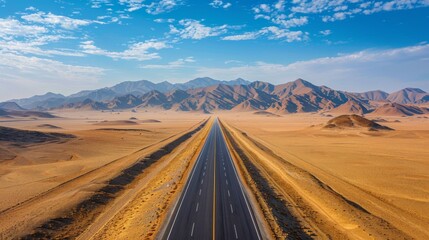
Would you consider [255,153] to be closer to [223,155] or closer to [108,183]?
[223,155]

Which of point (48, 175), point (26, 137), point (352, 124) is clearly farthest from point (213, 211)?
point (352, 124)

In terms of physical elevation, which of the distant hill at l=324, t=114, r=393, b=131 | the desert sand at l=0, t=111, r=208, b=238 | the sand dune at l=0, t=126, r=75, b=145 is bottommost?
the desert sand at l=0, t=111, r=208, b=238

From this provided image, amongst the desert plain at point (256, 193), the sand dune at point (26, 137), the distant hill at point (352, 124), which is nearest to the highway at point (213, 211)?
the desert plain at point (256, 193)

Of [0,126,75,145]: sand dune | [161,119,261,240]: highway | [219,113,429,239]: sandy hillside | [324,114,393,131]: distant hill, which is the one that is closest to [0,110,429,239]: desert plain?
[219,113,429,239]: sandy hillside

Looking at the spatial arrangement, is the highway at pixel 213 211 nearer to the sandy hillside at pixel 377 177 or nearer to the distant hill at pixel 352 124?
the sandy hillside at pixel 377 177

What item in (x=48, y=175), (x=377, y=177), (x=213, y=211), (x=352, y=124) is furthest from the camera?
(x=352, y=124)

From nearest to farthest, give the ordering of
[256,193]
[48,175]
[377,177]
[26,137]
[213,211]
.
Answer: [213,211] < [256,193] < [377,177] < [48,175] < [26,137]

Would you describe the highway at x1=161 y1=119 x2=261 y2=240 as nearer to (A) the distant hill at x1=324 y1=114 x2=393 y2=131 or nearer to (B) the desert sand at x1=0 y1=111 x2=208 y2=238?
(B) the desert sand at x1=0 y1=111 x2=208 y2=238

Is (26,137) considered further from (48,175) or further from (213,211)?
(213,211)

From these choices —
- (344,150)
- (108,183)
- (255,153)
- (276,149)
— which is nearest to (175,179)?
(108,183)
